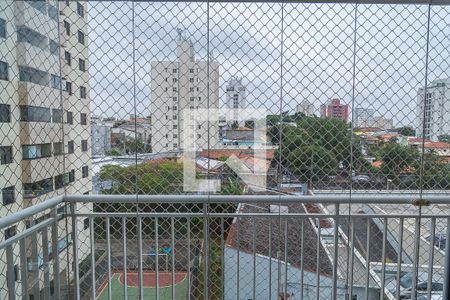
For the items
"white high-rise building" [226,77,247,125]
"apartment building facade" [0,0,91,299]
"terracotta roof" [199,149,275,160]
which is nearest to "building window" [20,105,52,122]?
"apartment building facade" [0,0,91,299]

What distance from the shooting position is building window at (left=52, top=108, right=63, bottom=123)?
1.70 metres

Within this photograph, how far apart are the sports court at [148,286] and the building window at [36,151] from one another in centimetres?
86

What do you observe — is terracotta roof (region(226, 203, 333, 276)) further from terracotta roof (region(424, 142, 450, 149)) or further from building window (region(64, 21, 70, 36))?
building window (region(64, 21, 70, 36))

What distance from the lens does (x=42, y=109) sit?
5.37ft

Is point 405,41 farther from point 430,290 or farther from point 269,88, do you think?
point 430,290

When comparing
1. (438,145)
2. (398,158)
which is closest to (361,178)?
(398,158)

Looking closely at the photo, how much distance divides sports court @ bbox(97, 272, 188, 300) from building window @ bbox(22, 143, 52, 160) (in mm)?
861

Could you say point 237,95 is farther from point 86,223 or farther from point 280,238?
point 86,223

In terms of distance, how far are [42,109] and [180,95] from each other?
684 mm

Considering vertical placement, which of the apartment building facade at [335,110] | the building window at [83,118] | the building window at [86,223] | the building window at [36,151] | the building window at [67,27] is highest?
the building window at [67,27]

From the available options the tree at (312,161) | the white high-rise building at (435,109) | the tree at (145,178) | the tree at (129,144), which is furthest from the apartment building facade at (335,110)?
the tree at (129,144)

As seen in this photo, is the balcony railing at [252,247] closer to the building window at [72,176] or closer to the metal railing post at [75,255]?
the metal railing post at [75,255]

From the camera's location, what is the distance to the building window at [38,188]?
158 centimetres

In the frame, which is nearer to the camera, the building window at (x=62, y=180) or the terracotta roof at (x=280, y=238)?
the building window at (x=62, y=180)
